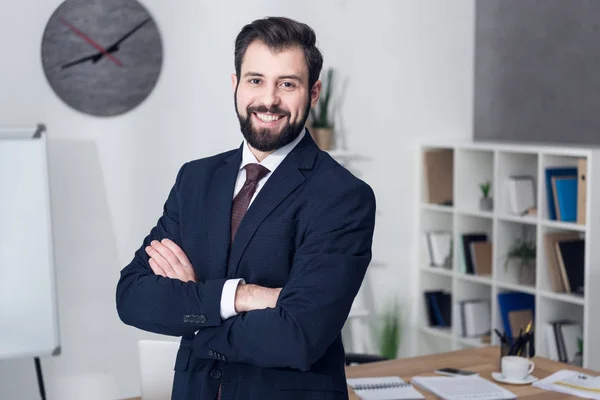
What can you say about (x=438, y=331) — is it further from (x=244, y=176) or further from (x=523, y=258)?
(x=244, y=176)

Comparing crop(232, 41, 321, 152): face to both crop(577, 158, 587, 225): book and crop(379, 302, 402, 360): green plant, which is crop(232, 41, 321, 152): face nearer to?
crop(577, 158, 587, 225): book

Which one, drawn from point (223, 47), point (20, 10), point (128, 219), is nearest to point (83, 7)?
point (20, 10)

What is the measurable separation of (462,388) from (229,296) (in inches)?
47.4

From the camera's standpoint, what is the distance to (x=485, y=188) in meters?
4.88

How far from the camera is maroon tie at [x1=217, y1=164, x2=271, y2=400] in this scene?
2018 mm

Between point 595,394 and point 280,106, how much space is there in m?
1.56

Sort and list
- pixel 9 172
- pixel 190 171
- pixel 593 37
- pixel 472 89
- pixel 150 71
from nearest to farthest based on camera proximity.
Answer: pixel 190 171 → pixel 9 172 → pixel 150 71 → pixel 593 37 → pixel 472 89

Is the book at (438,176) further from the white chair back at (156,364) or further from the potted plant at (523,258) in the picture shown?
the white chair back at (156,364)

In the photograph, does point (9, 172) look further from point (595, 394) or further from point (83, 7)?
point (595, 394)

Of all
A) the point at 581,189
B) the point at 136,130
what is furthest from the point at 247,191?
the point at 581,189

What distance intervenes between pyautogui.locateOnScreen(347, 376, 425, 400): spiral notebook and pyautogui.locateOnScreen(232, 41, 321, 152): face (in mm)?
1102

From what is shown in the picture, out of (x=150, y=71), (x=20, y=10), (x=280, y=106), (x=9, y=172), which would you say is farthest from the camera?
(x=150, y=71)

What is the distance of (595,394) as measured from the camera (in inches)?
110

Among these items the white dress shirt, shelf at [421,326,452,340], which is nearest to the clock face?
shelf at [421,326,452,340]
